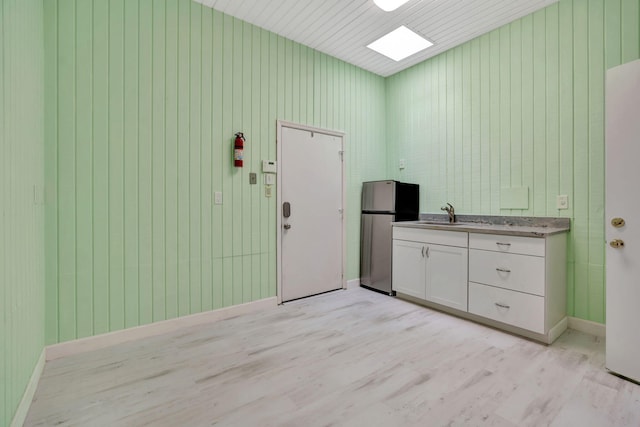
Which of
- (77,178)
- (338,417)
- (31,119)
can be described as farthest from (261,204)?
(338,417)

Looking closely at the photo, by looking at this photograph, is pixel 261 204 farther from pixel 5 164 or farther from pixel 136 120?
pixel 5 164

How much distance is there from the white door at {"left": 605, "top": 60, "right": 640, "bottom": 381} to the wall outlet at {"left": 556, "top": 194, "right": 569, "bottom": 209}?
827 mm

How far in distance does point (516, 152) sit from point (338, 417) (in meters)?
2.86

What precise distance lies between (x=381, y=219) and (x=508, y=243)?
147cm

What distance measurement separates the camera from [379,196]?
3.83 metres

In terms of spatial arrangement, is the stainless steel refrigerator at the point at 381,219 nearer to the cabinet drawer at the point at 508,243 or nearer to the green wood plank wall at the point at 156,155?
the cabinet drawer at the point at 508,243

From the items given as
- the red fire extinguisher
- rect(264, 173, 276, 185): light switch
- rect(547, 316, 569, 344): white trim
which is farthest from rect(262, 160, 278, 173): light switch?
rect(547, 316, 569, 344): white trim

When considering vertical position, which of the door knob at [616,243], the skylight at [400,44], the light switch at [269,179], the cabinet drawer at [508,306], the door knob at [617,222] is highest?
the skylight at [400,44]

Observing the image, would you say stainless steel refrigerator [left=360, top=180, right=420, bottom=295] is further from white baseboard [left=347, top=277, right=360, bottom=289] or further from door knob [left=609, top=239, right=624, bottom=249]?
door knob [left=609, top=239, right=624, bottom=249]

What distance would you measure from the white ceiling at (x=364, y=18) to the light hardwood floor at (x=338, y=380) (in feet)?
9.50

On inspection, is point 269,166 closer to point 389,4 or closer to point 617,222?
point 389,4

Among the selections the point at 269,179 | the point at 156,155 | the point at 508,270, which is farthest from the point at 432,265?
the point at 156,155

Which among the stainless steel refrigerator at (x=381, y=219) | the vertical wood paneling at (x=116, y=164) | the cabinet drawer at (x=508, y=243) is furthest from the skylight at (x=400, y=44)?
the vertical wood paneling at (x=116, y=164)

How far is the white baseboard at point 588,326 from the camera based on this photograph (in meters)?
2.54
